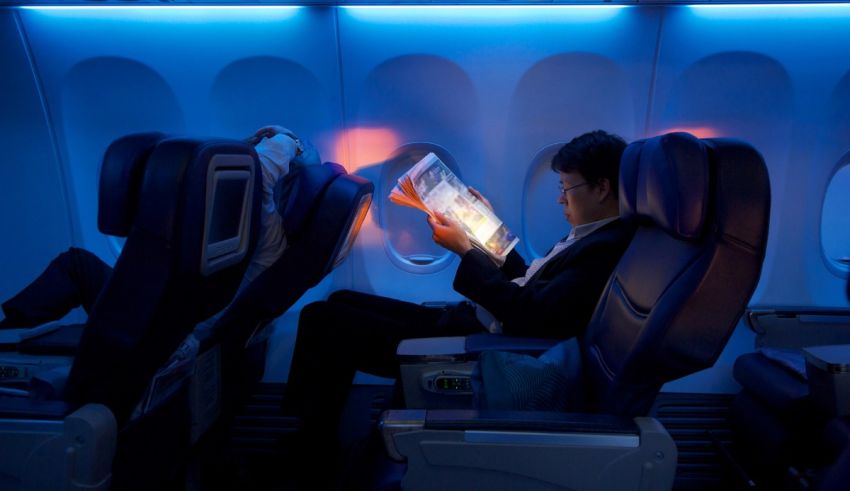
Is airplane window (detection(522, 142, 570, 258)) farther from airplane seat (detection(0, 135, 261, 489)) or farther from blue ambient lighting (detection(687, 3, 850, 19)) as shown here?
airplane seat (detection(0, 135, 261, 489))

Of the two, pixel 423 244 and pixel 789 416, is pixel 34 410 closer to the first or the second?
pixel 423 244

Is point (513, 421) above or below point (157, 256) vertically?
below

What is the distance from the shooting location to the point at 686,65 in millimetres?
3102

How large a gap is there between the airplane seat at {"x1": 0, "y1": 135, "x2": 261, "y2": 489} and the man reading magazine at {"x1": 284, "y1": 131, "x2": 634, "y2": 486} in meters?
0.78

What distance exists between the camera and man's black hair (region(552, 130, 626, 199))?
229 centimetres

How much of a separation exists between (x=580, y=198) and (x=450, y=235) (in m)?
Result: 0.54

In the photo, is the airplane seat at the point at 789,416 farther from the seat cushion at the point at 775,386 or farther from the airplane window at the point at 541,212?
the airplane window at the point at 541,212

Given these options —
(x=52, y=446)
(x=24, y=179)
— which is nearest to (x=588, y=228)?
(x=52, y=446)

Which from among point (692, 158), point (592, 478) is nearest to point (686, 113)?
point (692, 158)

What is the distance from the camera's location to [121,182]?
148 cm

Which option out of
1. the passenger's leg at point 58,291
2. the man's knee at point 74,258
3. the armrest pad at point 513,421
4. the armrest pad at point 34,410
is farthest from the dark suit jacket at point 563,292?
the man's knee at point 74,258

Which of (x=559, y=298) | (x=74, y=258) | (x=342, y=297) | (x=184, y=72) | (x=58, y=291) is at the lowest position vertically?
(x=342, y=297)

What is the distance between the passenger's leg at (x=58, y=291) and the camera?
273cm

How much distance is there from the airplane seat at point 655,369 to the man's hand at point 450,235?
101 cm
